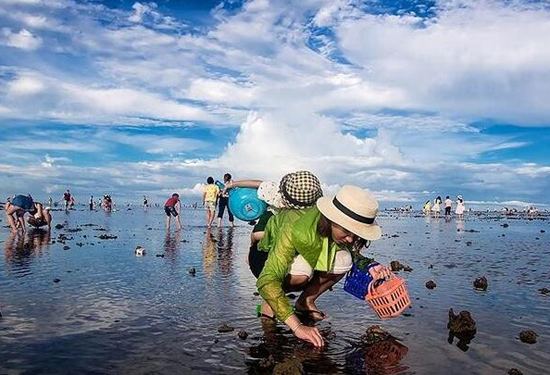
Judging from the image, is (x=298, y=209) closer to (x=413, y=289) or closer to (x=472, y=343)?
(x=472, y=343)

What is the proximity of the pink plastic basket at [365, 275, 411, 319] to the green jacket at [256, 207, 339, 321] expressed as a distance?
765mm

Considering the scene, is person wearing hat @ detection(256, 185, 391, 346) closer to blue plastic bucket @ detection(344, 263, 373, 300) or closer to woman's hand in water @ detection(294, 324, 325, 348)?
woman's hand in water @ detection(294, 324, 325, 348)

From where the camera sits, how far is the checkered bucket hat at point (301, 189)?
21.6 ft

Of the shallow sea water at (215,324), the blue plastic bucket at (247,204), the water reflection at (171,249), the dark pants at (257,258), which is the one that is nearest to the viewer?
the shallow sea water at (215,324)

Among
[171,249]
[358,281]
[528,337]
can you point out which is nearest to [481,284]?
[528,337]

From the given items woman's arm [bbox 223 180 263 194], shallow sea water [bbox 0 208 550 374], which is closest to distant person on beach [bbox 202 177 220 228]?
shallow sea water [bbox 0 208 550 374]

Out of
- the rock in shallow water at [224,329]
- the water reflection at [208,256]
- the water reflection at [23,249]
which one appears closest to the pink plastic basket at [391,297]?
the rock in shallow water at [224,329]

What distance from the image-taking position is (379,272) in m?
6.34

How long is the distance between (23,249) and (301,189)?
1127 centimetres

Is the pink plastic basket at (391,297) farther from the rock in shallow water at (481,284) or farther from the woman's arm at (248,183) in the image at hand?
the rock in shallow water at (481,284)

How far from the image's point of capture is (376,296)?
21.1ft

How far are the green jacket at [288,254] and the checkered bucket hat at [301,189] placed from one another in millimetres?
569

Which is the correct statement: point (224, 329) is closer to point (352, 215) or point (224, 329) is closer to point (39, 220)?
point (352, 215)

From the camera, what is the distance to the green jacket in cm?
548
